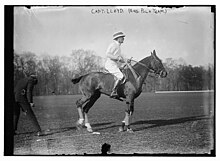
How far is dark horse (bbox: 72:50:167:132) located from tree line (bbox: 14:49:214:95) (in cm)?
8

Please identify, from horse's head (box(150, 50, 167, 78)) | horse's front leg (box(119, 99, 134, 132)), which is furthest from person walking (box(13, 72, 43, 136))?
horse's head (box(150, 50, 167, 78))

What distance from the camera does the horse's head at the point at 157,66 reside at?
5848 millimetres

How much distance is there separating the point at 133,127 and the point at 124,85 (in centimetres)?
59

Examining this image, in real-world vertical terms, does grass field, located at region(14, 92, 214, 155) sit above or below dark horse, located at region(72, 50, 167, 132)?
below

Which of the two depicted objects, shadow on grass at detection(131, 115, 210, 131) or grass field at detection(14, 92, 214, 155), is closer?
grass field at detection(14, 92, 214, 155)

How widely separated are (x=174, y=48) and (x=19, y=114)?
228 cm


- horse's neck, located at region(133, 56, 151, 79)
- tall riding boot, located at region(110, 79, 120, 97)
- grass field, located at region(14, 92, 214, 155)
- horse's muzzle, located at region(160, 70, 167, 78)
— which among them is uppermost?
horse's neck, located at region(133, 56, 151, 79)

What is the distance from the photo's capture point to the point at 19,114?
5.90m

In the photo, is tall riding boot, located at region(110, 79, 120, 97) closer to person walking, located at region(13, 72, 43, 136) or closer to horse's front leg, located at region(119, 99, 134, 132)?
horse's front leg, located at region(119, 99, 134, 132)

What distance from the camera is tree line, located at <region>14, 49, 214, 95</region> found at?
5.86m

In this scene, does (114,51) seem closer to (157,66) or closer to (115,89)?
(115,89)

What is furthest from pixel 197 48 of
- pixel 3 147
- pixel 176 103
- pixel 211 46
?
pixel 3 147

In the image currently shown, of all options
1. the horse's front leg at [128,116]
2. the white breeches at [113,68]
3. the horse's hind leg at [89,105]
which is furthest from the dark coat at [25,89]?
the horse's front leg at [128,116]
